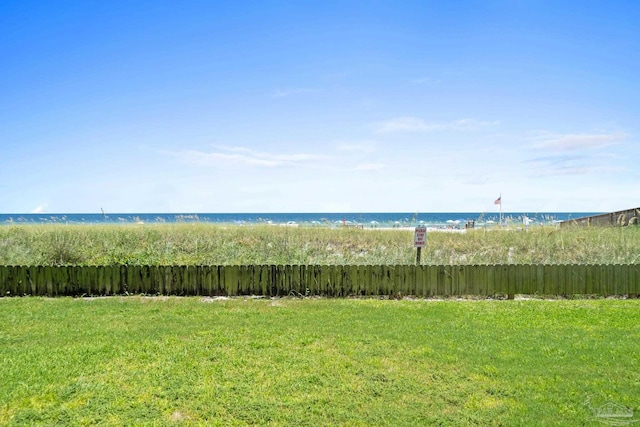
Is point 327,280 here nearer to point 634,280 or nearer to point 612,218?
point 634,280

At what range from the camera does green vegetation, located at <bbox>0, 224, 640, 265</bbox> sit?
14500 mm

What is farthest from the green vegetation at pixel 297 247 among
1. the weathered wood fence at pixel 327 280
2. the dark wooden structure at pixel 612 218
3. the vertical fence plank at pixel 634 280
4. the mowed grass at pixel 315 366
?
the dark wooden structure at pixel 612 218

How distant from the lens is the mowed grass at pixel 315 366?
189 inches

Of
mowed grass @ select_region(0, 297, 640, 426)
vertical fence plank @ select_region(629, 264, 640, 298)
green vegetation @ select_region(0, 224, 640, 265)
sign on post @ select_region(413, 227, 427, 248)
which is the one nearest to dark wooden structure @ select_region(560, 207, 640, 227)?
green vegetation @ select_region(0, 224, 640, 265)

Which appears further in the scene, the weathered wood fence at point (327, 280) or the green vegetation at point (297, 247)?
the green vegetation at point (297, 247)

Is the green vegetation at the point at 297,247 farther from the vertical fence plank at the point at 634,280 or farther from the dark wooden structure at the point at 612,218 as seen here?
the dark wooden structure at the point at 612,218

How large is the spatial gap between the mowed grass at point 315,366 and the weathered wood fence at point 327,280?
1.84 m

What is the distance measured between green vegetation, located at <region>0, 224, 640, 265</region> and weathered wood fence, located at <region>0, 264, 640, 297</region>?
2345 millimetres

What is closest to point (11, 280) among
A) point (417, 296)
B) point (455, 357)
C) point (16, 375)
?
point (16, 375)

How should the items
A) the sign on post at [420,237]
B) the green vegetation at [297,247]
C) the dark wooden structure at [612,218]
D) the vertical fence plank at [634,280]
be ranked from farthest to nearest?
1. the dark wooden structure at [612,218]
2. the green vegetation at [297,247]
3. the sign on post at [420,237]
4. the vertical fence plank at [634,280]

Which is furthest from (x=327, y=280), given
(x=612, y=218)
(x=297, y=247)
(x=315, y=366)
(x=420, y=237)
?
(x=612, y=218)

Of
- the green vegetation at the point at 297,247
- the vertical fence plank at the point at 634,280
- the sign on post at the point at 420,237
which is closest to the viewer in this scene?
the vertical fence plank at the point at 634,280

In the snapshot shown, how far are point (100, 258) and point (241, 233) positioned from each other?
199 inches

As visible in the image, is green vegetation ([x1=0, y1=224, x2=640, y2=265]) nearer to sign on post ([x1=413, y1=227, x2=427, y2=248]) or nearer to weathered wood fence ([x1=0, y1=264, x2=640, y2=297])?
sign on post ([x1=413, y1=227, x2=427, y2=248])
